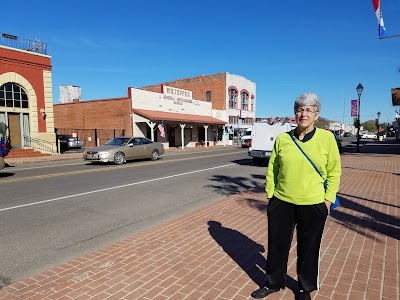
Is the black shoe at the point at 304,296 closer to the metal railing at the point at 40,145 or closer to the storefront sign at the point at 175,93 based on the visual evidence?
the metal railing at the point at 40,145

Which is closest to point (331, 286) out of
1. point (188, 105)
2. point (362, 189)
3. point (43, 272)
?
point (43, 272)

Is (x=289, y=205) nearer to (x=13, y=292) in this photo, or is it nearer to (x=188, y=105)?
(x=13, y=292)

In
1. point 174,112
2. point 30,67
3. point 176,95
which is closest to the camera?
point 30,67

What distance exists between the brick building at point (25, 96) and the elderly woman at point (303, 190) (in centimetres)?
2247

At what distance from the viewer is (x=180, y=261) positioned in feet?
12.8

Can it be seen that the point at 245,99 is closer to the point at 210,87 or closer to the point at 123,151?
the point at 210,87

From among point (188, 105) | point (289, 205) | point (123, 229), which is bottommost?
point (123, 229)

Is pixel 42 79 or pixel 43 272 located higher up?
pixel 42 79

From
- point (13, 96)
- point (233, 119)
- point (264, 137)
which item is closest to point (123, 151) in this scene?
point (264, 137)

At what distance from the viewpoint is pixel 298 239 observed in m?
2.99

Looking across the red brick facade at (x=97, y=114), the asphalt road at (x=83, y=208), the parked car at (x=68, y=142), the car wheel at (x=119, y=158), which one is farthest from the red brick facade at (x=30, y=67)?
the asphalt road at (x=83, y=208)

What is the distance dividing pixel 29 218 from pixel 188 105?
1254 inches

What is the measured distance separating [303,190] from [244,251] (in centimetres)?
173

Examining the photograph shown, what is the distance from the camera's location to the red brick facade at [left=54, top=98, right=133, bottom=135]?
Answer: 28.9m
